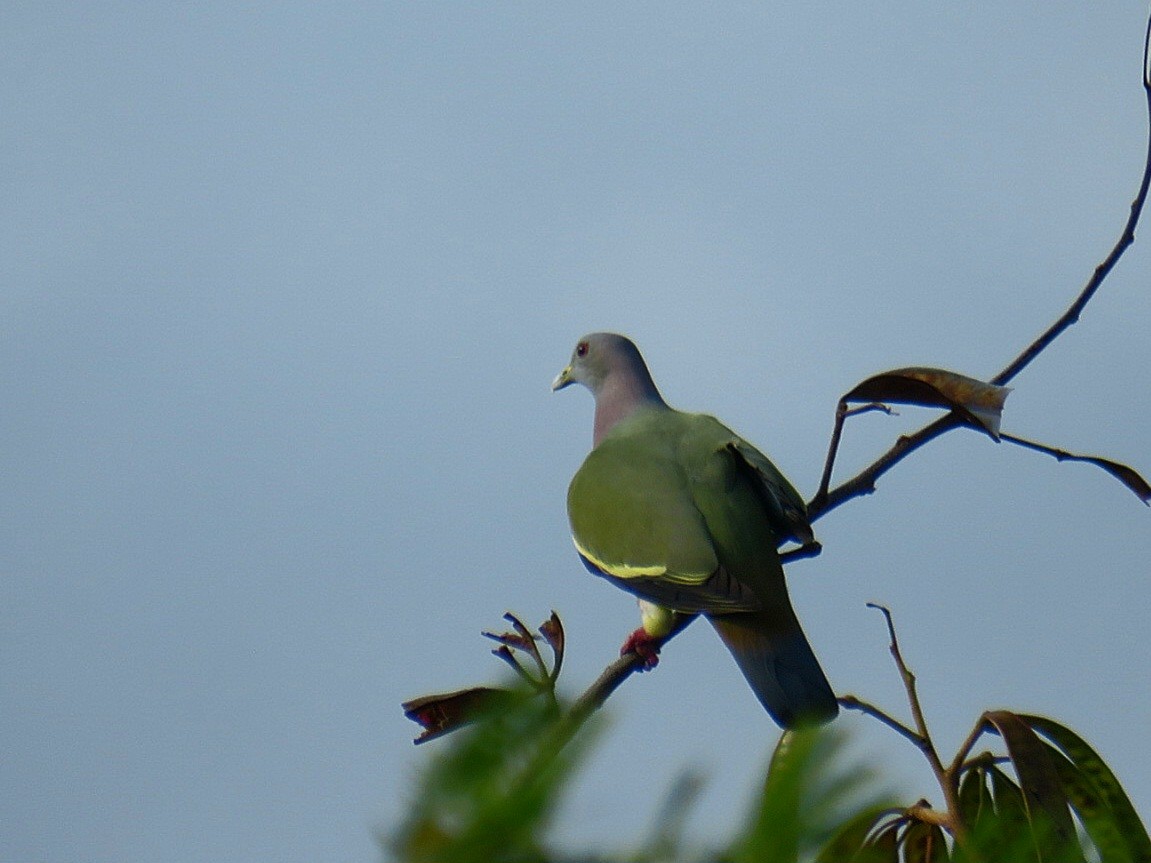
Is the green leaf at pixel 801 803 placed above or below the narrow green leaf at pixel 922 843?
below

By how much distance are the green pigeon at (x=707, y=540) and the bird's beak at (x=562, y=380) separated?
1.09 m

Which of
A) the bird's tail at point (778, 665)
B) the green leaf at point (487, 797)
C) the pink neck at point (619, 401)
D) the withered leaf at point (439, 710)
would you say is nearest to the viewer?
the green leaf at point (487, 797)

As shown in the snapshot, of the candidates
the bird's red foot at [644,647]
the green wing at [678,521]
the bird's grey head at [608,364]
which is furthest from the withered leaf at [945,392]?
the bird's grey head at [608,364]

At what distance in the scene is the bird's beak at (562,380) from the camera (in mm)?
3807

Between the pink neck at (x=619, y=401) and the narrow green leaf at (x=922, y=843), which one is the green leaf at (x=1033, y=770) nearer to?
the narrow green leaf at (x=922, y=843)

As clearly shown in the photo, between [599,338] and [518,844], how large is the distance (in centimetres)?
328

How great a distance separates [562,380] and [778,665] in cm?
177

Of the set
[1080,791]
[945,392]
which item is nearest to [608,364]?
[945,392]

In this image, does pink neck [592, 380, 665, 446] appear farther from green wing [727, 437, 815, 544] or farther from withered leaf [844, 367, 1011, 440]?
withered leaf [844, 367, 1011, 440]

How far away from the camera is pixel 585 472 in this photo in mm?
2604

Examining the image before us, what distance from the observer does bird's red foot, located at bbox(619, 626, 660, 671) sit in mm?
2217

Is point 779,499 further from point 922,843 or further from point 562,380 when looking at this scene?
point 562,380

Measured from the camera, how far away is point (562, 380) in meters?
3.85

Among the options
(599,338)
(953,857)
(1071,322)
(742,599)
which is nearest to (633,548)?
(742,599)
